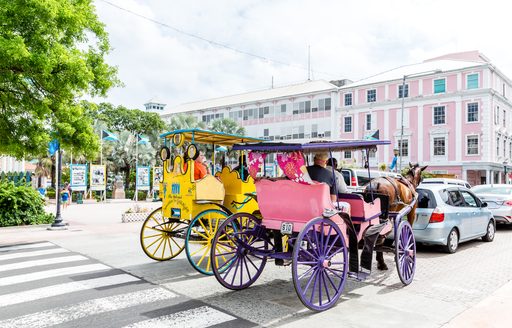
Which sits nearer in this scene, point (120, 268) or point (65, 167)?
point (120, 268)

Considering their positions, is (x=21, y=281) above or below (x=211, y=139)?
below

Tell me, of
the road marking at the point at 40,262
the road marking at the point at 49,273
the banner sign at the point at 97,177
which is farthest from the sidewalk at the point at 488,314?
the banner sign at the point at 97,177

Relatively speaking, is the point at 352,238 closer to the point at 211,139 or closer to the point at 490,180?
the point at 211,139

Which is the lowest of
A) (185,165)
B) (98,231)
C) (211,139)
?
(98,231)

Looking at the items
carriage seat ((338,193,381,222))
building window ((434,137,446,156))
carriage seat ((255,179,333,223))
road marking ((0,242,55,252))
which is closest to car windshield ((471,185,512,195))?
carriage seat ((338,193,381,222))

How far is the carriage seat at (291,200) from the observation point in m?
5.66

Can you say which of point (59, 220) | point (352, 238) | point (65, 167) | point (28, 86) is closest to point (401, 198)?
point (352, 238)

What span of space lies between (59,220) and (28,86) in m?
5.13

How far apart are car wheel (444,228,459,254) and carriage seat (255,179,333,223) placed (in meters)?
5.13

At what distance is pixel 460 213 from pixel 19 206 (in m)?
14.3

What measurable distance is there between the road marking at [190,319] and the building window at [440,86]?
44148mm

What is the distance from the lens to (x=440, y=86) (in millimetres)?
43688

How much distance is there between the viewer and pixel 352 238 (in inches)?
243

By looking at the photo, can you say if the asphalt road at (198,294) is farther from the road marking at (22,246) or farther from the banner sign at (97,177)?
the banner sign at (97,177)
